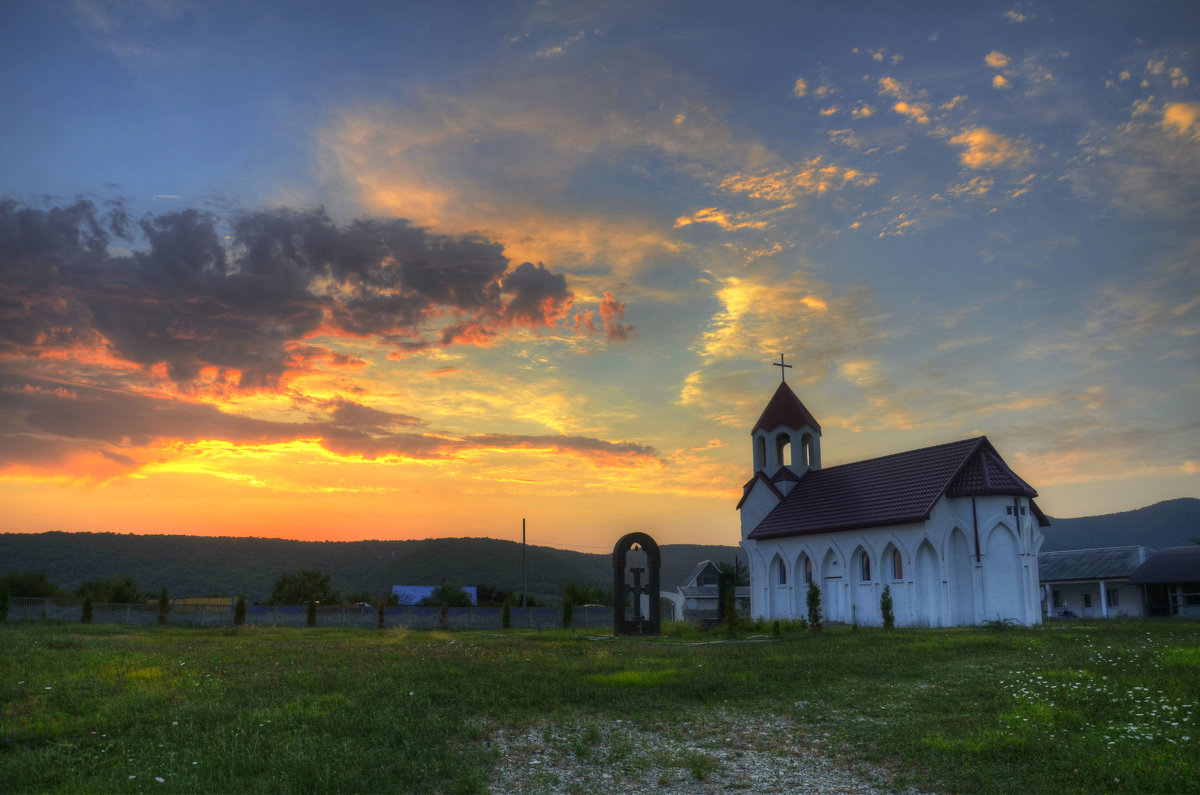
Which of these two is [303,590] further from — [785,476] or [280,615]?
[785,476]

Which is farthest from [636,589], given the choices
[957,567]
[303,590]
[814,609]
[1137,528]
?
[1137,528]

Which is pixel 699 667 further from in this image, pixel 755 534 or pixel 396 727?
pixel 755 534

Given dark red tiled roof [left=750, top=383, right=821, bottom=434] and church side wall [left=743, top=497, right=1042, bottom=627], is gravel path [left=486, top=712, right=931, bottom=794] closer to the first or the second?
church side wall [left=743, top=497, right=1042, bottom=627]

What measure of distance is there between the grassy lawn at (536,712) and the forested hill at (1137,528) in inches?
5657

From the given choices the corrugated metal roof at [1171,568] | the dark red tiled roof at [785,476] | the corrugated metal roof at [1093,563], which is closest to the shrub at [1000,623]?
the dark red tiled roof at [785,476]

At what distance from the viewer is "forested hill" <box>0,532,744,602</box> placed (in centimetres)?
10000

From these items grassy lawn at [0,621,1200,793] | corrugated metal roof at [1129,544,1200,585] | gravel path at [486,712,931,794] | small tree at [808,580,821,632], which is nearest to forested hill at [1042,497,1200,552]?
corrugated metal roof at [1129,544,1200,585]

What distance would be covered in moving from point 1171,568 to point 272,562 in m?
105

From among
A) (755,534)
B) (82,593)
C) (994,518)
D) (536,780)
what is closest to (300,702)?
(536,780)

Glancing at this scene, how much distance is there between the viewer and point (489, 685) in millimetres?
15078

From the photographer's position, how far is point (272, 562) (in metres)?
119

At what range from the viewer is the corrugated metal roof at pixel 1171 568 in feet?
160

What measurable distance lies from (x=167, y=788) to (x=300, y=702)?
4136 mm

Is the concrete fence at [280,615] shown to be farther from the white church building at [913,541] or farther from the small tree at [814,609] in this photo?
the small tree at [814,609]
